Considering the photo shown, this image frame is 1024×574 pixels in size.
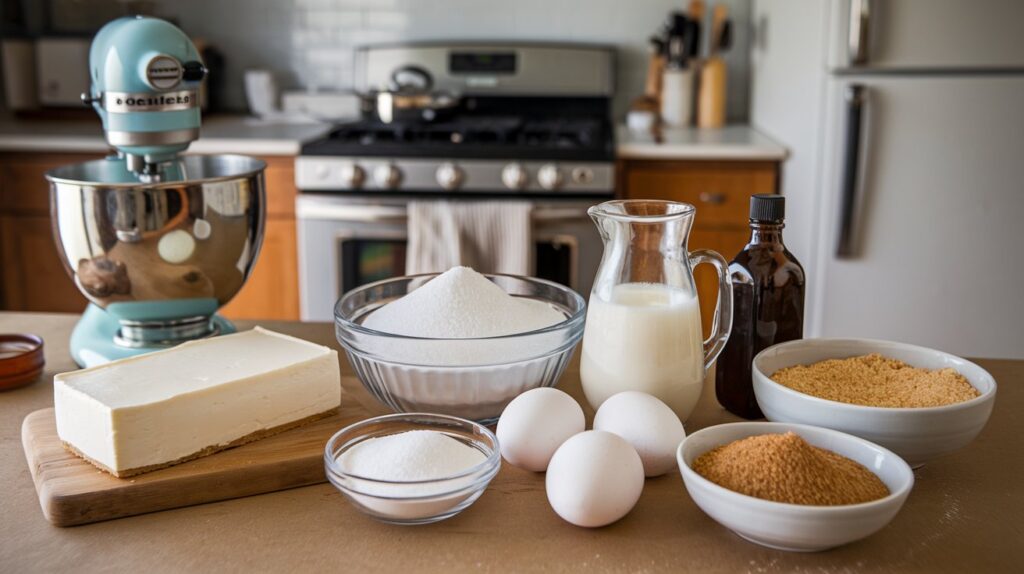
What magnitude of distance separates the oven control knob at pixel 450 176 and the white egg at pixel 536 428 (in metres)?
1.83

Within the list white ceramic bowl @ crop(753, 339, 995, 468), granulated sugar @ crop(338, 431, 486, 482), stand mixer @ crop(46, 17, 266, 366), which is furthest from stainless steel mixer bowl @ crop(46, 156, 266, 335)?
white ceramic bowl @ crop(753, 339, 995, 468)

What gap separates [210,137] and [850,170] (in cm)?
175

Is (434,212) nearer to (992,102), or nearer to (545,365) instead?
(992,102)

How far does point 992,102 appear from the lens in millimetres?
2453

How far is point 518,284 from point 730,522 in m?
0.51

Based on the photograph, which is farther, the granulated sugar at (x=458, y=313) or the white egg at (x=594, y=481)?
the granulated sugar at (x=458, y=313)

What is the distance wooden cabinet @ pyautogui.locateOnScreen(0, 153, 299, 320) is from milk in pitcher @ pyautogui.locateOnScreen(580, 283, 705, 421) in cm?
197

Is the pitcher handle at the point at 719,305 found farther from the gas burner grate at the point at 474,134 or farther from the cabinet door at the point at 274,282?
the cabinet door at the point at 274,282

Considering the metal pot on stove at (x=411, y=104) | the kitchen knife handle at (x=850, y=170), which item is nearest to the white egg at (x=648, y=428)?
the kitchen knife handle at (x=850, y=170)

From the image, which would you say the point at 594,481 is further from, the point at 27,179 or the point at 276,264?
the point at 27,179

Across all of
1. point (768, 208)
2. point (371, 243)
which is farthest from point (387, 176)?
point (768, 208)

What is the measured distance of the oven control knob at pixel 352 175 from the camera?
275cm

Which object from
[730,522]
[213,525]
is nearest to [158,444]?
[213,525]

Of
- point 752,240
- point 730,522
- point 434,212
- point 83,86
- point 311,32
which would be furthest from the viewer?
point 311,32
